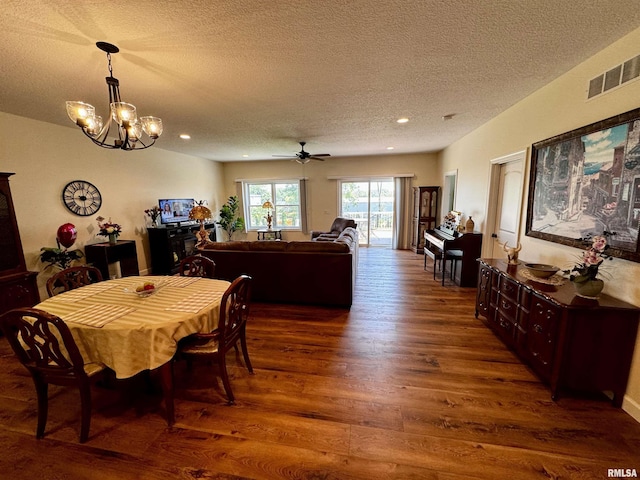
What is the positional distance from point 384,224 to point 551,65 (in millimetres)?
5292

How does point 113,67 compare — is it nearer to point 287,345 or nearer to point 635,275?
point 287,345

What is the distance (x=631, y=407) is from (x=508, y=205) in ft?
7.81

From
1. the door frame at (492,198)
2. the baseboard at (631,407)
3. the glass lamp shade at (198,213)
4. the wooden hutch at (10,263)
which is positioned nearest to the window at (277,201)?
the glass lamp shade at (198,213)

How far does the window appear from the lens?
7.72m

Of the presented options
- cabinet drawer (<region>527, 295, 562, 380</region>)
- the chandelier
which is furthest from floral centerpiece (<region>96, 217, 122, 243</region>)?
cabinet drawer (<region>527, 295, 562, 380</region>)

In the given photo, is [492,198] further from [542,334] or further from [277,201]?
[277,201]

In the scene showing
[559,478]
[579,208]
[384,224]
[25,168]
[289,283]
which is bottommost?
[559,478]

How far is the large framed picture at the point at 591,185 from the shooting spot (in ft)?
5.65

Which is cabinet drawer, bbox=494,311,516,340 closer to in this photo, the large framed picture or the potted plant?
the large framed picture

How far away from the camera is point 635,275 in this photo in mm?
1717

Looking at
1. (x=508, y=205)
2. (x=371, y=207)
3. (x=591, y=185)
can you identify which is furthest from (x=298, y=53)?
(x=371, y=207)

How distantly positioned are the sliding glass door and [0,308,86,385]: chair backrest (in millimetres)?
6497

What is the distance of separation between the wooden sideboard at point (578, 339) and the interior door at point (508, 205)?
4.31 feet

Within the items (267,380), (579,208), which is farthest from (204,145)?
(579,208)
